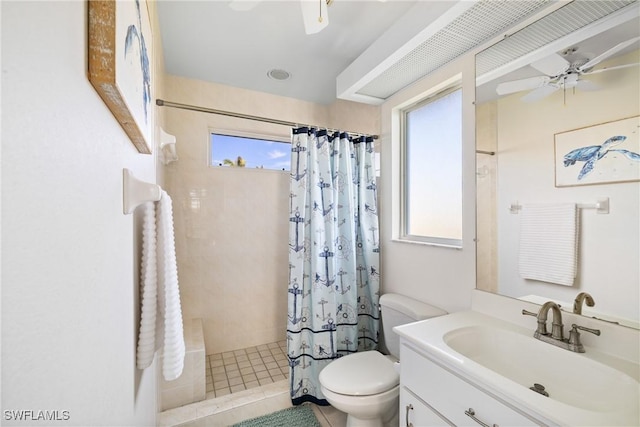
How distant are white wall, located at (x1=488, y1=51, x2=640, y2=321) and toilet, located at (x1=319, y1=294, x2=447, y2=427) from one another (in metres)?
0.61

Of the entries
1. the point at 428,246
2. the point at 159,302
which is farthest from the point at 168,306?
the point at 428,246

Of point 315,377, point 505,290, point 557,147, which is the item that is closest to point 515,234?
point 505,290

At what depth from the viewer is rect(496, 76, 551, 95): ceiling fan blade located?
4.06 ft

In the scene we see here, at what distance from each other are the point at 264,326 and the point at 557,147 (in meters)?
2.65

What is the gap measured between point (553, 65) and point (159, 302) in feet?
6.04

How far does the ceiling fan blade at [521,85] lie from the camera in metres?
1.24

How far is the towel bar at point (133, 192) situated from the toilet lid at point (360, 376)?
1.29 meters

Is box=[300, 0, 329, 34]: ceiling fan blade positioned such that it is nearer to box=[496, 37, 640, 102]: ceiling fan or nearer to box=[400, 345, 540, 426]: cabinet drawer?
box=[496, 37, 640, 102]: ceiling fan

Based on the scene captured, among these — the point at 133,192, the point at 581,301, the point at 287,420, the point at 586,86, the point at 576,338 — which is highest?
the point at 586,86

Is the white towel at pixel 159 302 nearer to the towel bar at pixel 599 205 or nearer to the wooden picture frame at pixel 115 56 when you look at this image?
the wooden picture frame at pixel 115 56

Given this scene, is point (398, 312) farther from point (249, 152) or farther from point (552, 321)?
point (249, 152)

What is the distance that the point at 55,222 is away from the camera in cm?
34

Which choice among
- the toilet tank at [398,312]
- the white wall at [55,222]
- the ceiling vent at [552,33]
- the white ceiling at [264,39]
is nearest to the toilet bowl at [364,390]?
the toilet tank at [398,312]

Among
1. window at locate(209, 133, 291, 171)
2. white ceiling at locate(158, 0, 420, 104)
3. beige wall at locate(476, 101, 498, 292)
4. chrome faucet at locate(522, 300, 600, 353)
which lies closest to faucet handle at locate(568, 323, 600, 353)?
chrome faucet at locate(522, 300, 600, 353)
